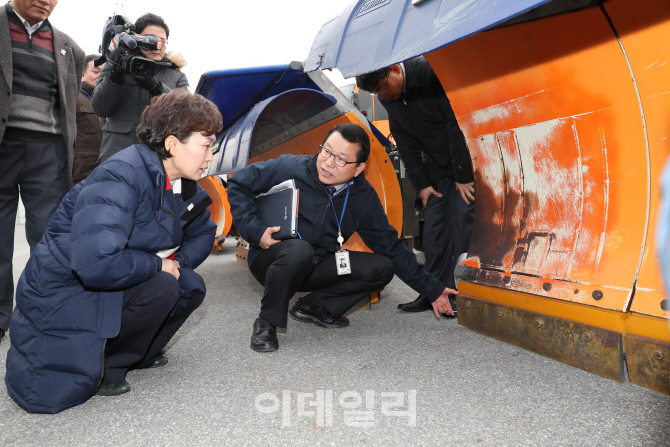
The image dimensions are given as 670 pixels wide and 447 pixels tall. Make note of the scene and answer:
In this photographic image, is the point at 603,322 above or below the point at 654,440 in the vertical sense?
above

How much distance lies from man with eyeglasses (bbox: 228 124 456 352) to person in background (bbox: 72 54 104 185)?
229 centimetres

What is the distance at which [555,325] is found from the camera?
69.2 inches

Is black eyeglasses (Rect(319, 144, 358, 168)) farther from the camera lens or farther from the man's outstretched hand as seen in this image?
the camera lens

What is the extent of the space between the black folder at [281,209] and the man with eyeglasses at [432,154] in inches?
29.9

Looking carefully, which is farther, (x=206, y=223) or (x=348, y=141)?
(x=348, y=141)

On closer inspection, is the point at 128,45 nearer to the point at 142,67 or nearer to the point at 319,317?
the point at 142,67

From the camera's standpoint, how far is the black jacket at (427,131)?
260 centimetres

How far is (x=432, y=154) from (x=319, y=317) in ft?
3.89

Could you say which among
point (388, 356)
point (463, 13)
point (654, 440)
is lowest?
point (388, 356)

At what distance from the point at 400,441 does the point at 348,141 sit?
1432 mm

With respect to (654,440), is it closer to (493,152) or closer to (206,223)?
(493,152)

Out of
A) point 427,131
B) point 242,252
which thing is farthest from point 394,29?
point 242,252

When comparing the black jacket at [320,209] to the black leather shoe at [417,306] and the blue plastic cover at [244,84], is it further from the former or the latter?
the blue plastic cover at [244,84]

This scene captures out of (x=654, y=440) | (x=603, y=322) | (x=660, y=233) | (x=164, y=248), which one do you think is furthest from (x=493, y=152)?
(x=660, y=233)
